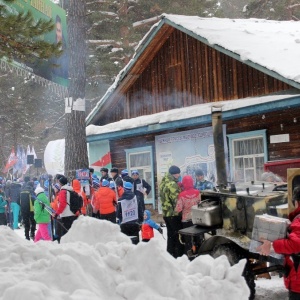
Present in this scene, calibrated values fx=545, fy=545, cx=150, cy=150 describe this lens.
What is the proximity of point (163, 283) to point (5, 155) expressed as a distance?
41.6 meters

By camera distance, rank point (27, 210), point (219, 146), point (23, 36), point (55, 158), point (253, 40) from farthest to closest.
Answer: point (55, 158) → point (253, 40) → point (27, 210) → point (219, 146) → point (23, 36)

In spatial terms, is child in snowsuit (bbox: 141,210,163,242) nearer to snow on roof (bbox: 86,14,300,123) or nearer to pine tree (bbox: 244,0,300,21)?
snow on roof (bbox: 86,14,300,123)

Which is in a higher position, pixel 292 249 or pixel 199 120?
pixel 199 120

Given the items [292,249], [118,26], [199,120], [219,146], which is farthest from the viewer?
[118,26]

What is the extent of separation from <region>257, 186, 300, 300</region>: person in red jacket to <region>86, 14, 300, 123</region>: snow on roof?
6878 millimetres

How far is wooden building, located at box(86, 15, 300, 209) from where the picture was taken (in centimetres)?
1253

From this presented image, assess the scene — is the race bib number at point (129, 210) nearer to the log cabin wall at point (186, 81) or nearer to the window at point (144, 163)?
the log cabin wall at point (186, 81)

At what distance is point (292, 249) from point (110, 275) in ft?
5.42

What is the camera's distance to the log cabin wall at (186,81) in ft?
44.1

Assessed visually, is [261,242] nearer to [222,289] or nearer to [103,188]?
[222,289]

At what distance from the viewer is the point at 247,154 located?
13500 mm

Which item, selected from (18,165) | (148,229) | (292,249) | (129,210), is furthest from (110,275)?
(18,165)

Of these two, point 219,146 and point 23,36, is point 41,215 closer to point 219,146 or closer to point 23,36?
point 219,146

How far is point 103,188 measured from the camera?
11219 millimetres
